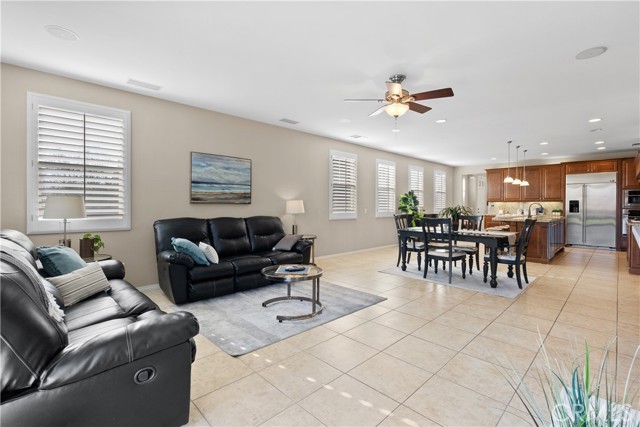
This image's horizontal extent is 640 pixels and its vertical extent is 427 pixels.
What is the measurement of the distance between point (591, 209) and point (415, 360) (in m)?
8.97

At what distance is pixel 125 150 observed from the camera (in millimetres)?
4270

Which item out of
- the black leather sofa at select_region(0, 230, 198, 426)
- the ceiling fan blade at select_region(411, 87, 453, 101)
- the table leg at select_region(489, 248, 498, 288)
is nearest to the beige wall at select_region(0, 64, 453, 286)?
the black leather sofa at select_region(0, 230, 198, 426)

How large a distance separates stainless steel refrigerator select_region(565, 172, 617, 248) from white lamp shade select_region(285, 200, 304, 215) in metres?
7.90

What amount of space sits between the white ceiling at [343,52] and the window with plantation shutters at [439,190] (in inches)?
220

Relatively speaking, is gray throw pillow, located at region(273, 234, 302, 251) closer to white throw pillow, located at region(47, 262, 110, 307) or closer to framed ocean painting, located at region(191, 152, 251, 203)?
framed ocean painting, located at region(191, 152, 251, 203)

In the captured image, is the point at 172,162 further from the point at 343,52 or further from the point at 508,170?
the point at 508,170

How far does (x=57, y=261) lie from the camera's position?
2754mm

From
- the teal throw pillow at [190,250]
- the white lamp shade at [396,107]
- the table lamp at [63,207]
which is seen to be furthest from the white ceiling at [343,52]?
the teal throw pillow at [190,250]

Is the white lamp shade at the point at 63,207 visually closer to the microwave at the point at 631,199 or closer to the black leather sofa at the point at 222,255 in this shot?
the black leather sofa at the point at 222,255

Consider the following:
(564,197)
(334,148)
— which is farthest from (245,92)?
(564,197)

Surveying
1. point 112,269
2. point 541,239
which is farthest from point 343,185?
point 112,269

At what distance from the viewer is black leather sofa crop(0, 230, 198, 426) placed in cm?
128

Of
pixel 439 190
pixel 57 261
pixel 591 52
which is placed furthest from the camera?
pixel 439 190

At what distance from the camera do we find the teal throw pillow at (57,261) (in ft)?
8.93
